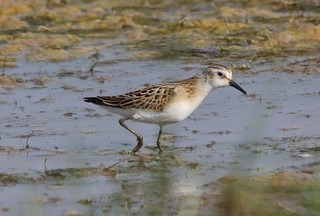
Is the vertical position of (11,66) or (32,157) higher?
(11,66)

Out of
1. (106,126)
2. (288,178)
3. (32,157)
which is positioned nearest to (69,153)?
(32,157)

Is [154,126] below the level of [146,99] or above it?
below

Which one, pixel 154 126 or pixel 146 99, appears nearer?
pixel 146 99

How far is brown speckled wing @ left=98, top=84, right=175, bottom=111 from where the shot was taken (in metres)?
11.0

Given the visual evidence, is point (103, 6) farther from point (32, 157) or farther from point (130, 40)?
point (32, 157)

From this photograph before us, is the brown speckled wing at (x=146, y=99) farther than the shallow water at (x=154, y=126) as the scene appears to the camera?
Yes

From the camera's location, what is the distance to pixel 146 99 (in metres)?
11.1

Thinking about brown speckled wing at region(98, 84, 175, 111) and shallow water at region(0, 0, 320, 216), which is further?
brown speckled wing at region(98, 84, 175, 111)

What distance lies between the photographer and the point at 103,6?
19.4 metres

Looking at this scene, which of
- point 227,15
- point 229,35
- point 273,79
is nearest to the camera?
point 273,79

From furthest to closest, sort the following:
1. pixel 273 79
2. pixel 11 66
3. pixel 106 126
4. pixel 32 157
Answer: pixel 11 66 → pixel 273 79 → pixel 106 126 → pixel 32 157

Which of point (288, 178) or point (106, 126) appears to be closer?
point (288, 178)

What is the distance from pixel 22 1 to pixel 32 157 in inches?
358

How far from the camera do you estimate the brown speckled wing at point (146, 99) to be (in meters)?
11.0
